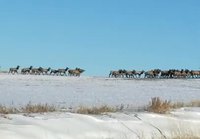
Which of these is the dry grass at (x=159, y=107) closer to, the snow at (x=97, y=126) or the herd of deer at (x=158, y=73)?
the snow at (x=97, y=126)

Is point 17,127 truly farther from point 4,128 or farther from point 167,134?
point 167,134

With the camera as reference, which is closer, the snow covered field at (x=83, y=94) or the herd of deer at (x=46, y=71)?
the snow covered field at (x=83, y=94)

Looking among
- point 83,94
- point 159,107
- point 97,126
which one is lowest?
point 97,126

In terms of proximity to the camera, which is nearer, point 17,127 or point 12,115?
point 17,127

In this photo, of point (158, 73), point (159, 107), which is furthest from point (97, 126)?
point (158, 73)

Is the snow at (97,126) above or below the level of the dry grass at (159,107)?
below

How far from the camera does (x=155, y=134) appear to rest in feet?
56.0

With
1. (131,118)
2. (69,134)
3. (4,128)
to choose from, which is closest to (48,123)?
(69,134)

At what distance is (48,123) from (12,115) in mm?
945

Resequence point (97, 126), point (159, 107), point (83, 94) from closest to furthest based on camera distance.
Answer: point (97, 126) → point (159, 107) → point (83, 94)

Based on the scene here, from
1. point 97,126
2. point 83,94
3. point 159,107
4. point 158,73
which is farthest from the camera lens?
point 158,73

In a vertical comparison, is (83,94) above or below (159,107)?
above

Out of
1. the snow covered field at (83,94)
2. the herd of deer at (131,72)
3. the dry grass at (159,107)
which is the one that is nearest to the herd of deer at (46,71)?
the herd of deer at (131,72)

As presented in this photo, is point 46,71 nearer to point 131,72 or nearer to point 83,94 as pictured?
point 131,72
